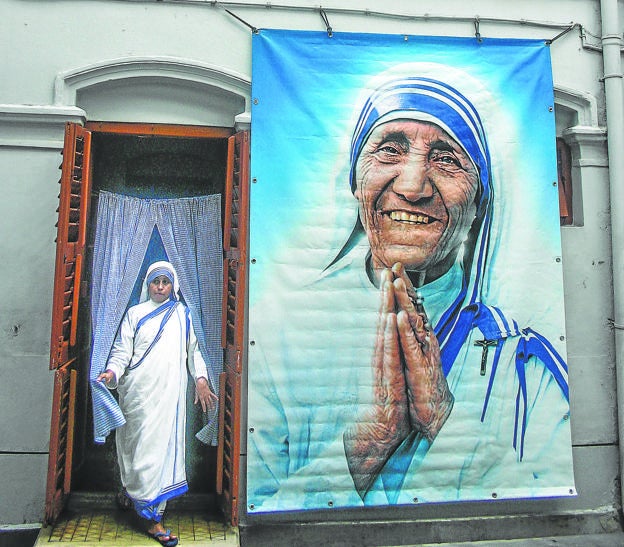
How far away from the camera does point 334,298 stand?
4414 millimetres

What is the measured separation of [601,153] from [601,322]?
4.77 feet

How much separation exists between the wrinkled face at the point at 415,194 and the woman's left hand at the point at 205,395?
1.63m

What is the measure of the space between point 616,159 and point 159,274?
12.9ft

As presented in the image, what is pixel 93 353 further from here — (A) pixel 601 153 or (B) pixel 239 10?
(A) pixel 601 153

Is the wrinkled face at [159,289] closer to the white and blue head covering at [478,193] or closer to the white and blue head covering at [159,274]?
the white and blue head covering at [159,274]

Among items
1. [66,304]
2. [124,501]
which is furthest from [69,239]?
[124,501]

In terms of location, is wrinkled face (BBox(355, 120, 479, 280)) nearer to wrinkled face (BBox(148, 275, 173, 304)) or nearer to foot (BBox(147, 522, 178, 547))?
wrinkled face (BBox(148, 275, 173, 304))

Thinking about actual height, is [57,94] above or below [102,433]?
above

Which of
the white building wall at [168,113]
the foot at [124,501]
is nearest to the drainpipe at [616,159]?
the white building wall at [168,113]

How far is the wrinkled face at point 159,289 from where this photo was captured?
176 inches

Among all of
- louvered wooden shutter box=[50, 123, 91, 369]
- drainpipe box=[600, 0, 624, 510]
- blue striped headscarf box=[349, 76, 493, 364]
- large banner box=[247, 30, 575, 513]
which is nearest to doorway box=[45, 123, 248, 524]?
louvered wooden shutter box=[50, 123, 91, 369]

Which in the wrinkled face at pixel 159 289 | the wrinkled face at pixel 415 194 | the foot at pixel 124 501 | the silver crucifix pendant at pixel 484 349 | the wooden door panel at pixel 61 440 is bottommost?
the foot at pixel 124 501

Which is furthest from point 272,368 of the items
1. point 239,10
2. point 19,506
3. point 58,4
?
point 58,4

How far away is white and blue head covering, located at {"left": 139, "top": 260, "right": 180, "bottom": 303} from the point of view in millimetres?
4469
